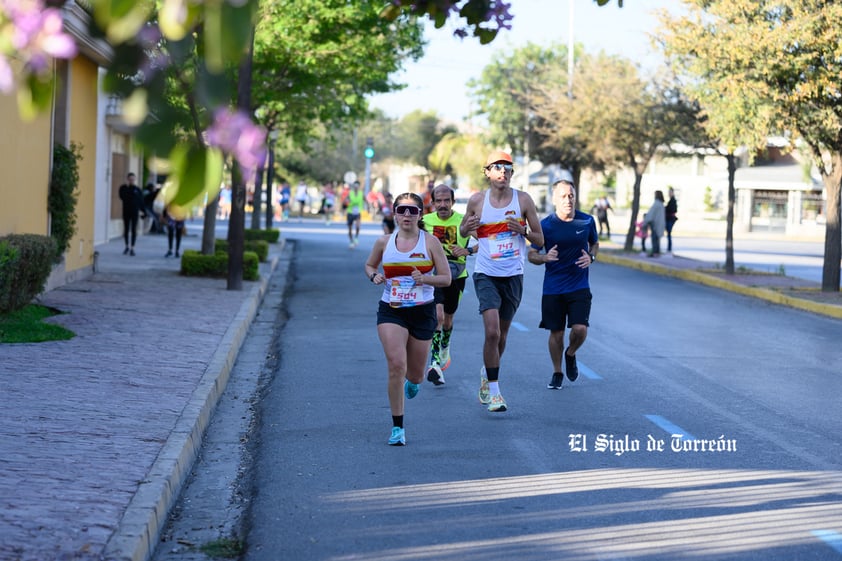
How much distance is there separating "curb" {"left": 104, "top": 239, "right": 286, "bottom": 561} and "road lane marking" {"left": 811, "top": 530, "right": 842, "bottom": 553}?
326 cm

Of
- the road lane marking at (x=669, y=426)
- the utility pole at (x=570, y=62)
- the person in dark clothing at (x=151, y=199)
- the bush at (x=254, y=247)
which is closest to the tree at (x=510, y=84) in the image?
the utility pole at (x=570, y=62)

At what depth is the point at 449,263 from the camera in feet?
36.2

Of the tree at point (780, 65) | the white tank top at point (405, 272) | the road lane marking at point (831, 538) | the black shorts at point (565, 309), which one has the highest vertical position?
the tree at point (780, 65)

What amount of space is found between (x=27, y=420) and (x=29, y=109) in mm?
5885

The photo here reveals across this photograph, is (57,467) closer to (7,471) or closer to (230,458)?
(7,471)

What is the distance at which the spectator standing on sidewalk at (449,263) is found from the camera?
1101cm

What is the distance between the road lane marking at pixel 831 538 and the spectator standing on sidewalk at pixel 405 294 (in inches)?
116

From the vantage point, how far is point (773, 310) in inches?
793

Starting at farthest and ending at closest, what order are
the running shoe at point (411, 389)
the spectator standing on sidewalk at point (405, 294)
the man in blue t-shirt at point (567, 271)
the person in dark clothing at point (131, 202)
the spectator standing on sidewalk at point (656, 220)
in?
the spectator standing on sidewalk at point (656, 220), the person in dark clothing at point (131, 202), the man in blue t-shirt at point (567, 271), the running shoe at point (411, 389), the spectator standing on sidewalk at point (405, 294)

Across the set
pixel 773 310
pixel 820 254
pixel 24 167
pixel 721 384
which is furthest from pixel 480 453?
pixel 820 254

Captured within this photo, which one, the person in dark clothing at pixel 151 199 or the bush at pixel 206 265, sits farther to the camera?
the person in dark clothing at pixel 151 199

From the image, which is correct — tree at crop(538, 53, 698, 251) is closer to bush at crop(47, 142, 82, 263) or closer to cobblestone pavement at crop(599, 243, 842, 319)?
cobblestone pavement at crop(599, 243, 842, 319)

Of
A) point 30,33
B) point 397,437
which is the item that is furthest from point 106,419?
point 30,33

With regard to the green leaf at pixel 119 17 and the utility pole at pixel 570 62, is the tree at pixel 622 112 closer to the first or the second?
the utility pole at pixel 570 62
